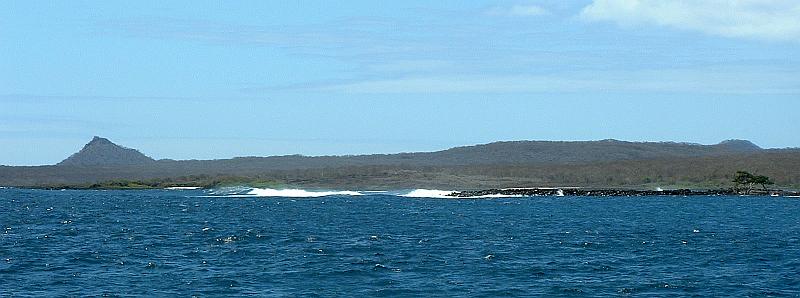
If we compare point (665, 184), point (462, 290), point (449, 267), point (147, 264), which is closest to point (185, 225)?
point (147, 264)

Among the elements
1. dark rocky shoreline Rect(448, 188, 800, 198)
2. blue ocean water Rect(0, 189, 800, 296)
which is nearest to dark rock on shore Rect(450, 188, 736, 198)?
dark rocky shoreline Rect(448, 188, 800, 198)

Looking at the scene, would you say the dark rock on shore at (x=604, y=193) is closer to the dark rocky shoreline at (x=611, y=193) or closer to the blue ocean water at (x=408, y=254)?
the dark rocky shoreline at (x=611, y=193)

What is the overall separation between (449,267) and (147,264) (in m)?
13.6

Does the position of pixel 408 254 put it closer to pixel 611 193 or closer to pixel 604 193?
pixel 611 193

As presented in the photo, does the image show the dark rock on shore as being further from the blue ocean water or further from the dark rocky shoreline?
the blue ocean water

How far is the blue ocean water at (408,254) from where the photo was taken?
42188 millimetres

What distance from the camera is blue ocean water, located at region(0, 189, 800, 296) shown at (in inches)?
1661

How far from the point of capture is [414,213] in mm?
93188

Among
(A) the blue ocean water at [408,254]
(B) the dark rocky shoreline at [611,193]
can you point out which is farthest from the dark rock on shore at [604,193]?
(A) the blue ocean water at [408,254]

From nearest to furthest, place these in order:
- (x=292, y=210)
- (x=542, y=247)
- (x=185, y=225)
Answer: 1. (x=542, y=247)
2. (x=185, y=225)
3. (x=292, y=210)

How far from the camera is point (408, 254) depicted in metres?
53.5

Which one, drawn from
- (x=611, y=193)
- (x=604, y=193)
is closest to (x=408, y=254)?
(x=611, y=193)

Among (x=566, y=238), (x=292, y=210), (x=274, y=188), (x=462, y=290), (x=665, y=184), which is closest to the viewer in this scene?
(x=462, y=290)

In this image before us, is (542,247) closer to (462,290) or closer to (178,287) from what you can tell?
(462,290)
